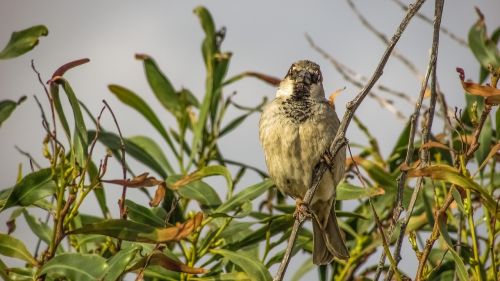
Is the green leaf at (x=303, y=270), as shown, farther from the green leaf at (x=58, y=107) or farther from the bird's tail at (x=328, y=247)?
the green leaf at (x=58, y=107)

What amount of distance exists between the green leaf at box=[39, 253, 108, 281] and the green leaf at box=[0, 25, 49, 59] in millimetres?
879

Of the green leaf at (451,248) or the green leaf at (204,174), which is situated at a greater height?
the green leaf at (204,174)

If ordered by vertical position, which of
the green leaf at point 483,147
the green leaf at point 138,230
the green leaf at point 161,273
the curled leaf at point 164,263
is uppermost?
the green leaf at point 483,147

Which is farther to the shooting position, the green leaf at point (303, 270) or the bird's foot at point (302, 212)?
the green leaf at point (303, 270)

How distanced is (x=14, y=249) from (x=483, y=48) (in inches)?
69.8

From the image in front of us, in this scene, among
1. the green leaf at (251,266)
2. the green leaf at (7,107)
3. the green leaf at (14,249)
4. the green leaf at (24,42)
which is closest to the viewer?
the green leaf at (14,249)

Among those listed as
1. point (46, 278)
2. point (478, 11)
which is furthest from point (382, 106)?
point (46, 278)

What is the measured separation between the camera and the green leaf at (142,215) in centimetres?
263

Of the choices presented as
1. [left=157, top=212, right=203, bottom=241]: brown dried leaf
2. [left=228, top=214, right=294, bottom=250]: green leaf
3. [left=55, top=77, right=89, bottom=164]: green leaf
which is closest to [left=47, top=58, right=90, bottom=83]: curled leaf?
[left=55, top=77, right=89, bottom=164]: green leaf

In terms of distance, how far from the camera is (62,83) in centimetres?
232

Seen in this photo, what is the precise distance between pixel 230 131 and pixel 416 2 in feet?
4.94

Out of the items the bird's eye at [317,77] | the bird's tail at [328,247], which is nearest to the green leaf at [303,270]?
the bird's tail at [328,247]

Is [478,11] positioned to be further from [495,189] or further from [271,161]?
[271,161]

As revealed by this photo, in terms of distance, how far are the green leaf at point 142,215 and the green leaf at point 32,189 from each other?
0.32 metres
